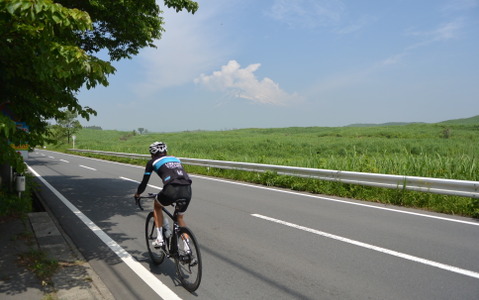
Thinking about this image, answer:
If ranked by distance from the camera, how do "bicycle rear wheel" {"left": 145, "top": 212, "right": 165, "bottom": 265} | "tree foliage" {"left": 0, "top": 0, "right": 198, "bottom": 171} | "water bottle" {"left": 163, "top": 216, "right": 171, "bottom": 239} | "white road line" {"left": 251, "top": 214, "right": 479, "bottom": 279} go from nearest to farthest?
"tree foliage" {"left": 0, "top": 0, "right": 198, "bottom": 171} < "white road line" {"left": 251, "top": 214, "right": 479, "bottom": 279} < "water bottle" {"left": 163, "top": 216, "right": 171, "bottom": 239} < "bicycle rear wheel" {"left": 145, "top": 212, "right": 165, "bottom": 265}

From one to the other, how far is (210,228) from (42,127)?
12.3ft

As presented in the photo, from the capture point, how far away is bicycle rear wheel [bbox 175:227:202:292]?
12.1 ft

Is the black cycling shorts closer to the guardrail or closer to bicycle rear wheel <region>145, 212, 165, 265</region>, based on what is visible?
bicycle rear wheel <region>145, 212, 165, 265</region>

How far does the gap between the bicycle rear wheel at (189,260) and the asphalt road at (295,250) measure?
0.12 metres

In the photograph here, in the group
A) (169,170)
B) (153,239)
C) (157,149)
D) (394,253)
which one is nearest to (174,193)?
(169,170)

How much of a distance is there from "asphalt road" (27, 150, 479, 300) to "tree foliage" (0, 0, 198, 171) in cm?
206

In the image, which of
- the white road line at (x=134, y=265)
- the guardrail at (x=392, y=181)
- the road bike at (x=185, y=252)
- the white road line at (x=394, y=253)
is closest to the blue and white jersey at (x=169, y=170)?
the road bike at (x=185, y=252)

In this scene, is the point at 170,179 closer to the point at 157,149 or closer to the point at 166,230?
the point at 157,149

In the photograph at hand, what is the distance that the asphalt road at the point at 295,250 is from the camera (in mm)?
3752

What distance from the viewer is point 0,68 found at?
4.32 meters

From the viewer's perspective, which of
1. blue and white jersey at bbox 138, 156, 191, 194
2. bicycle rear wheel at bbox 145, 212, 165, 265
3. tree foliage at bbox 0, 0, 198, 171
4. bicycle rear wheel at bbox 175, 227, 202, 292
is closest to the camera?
tree foliage at bbox 0, 0, 198, 171

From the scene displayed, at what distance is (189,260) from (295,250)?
187cm

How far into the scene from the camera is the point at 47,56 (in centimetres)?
346

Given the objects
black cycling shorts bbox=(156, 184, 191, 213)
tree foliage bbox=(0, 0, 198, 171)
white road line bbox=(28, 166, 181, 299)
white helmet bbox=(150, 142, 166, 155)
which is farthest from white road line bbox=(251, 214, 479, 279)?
tree foliage bbox=(0, 0, 198, 171)
